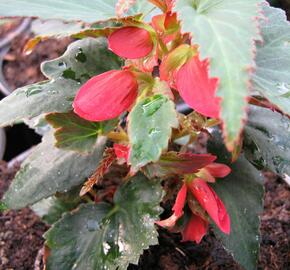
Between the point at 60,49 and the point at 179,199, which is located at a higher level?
the point at 179,199

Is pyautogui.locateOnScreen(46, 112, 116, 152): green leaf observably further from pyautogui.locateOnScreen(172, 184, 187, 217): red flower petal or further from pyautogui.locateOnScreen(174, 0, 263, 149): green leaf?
pyautogui.locateOnScreen(174, 0, 263, 149): green leaf

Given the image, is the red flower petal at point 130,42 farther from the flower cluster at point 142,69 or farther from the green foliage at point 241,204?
the green foliage at point 241,204

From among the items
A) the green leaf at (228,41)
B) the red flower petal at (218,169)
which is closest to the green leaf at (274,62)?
the green leaf at (228,41)

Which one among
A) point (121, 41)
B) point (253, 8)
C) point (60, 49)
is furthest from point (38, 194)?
point (60, 49)

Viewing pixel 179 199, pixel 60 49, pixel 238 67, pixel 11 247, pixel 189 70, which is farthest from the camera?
pixel 60 49

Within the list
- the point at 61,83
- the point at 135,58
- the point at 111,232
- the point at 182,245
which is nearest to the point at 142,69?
the point at 135,58

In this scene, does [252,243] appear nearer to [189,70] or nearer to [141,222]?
[141,222]
